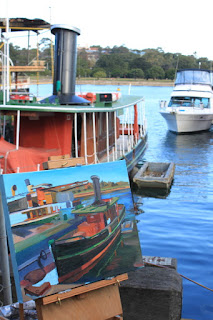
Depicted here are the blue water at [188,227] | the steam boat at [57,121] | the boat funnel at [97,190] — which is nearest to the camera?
the boat funnel at [97,190]

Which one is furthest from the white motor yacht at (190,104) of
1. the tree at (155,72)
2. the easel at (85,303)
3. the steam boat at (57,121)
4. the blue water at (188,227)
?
the tree at (155,72)

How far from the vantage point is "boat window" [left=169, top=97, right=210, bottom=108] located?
36384 millimetres

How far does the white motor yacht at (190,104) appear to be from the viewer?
34656 mm

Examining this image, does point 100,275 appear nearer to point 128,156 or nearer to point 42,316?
point 42,316

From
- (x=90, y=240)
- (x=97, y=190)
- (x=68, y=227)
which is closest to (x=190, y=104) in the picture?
(x=97, y=190)

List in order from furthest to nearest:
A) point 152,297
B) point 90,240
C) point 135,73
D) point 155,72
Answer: point 155,72 < point 135,73 < point 152,297 < point 90,240

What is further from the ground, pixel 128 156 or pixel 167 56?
pixel 167 56

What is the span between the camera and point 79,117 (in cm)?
1443

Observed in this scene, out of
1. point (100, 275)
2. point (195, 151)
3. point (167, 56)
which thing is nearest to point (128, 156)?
point (195, 151)

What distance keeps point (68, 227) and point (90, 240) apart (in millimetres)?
294

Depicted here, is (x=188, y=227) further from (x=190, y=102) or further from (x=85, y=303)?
(x=190, y=102)

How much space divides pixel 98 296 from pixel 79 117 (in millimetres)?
10407

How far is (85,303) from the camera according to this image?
440 cm

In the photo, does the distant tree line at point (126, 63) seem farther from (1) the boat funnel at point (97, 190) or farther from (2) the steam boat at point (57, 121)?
(1) the boat funnel at point (97, 190)
